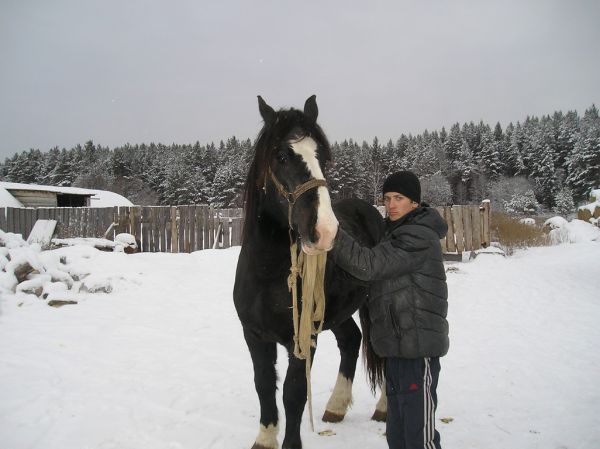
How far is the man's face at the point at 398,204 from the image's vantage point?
2332 millimetres

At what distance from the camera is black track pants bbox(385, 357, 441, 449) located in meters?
1.97

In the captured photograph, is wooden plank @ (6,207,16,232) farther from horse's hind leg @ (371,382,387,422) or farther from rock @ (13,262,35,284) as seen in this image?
horse's hind leg @ (371,382,387,422)

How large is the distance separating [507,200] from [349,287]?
51161mm

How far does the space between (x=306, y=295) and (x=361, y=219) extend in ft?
5.49

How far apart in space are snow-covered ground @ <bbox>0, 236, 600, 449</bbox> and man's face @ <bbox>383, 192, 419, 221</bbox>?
1.86 metres

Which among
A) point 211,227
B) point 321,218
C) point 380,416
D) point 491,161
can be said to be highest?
point 491,161

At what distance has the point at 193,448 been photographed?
2725mm

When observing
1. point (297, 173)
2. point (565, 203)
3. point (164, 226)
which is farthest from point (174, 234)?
point (565, 203)

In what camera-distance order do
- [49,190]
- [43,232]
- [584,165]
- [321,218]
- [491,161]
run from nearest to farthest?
[321,218] → [43,232] → [49,190] → [584,165] → [491,161]

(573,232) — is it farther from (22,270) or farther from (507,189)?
(507,189)

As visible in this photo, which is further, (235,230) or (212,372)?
(235,230)

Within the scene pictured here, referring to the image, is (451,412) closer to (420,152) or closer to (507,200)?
(507,200)

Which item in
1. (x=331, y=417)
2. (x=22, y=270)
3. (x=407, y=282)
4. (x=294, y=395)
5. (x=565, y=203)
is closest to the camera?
(x=407, y=282)

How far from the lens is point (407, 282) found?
6.97ft
